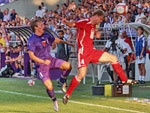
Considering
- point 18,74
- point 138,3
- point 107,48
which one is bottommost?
point 18,74

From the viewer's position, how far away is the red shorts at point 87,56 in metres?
11.2

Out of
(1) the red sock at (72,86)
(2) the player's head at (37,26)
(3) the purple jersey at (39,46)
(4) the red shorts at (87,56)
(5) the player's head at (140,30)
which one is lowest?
(1) the red sock at (72,86)

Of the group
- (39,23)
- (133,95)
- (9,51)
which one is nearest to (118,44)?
(133,95)

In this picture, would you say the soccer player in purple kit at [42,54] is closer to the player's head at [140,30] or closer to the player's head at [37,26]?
the player's head at [37,26]

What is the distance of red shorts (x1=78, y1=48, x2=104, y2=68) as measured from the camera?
11230 mm

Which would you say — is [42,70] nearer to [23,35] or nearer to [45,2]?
[23,35]

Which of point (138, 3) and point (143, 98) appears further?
point (138, 3)

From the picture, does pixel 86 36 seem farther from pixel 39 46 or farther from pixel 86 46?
pixel 39 46

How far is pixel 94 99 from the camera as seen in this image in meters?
12.7

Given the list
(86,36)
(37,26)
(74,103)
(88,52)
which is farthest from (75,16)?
(37,26)

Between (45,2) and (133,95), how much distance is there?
64.6 ft

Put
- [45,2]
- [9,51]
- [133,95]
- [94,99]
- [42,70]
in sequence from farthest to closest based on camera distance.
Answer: [45,2], [9,51], [133,95], [94,99], [42,70]

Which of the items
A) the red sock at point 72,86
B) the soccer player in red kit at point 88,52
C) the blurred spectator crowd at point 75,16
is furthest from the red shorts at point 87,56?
the blurred spectator crowd at point 75,16

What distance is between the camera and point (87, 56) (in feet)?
37.1
